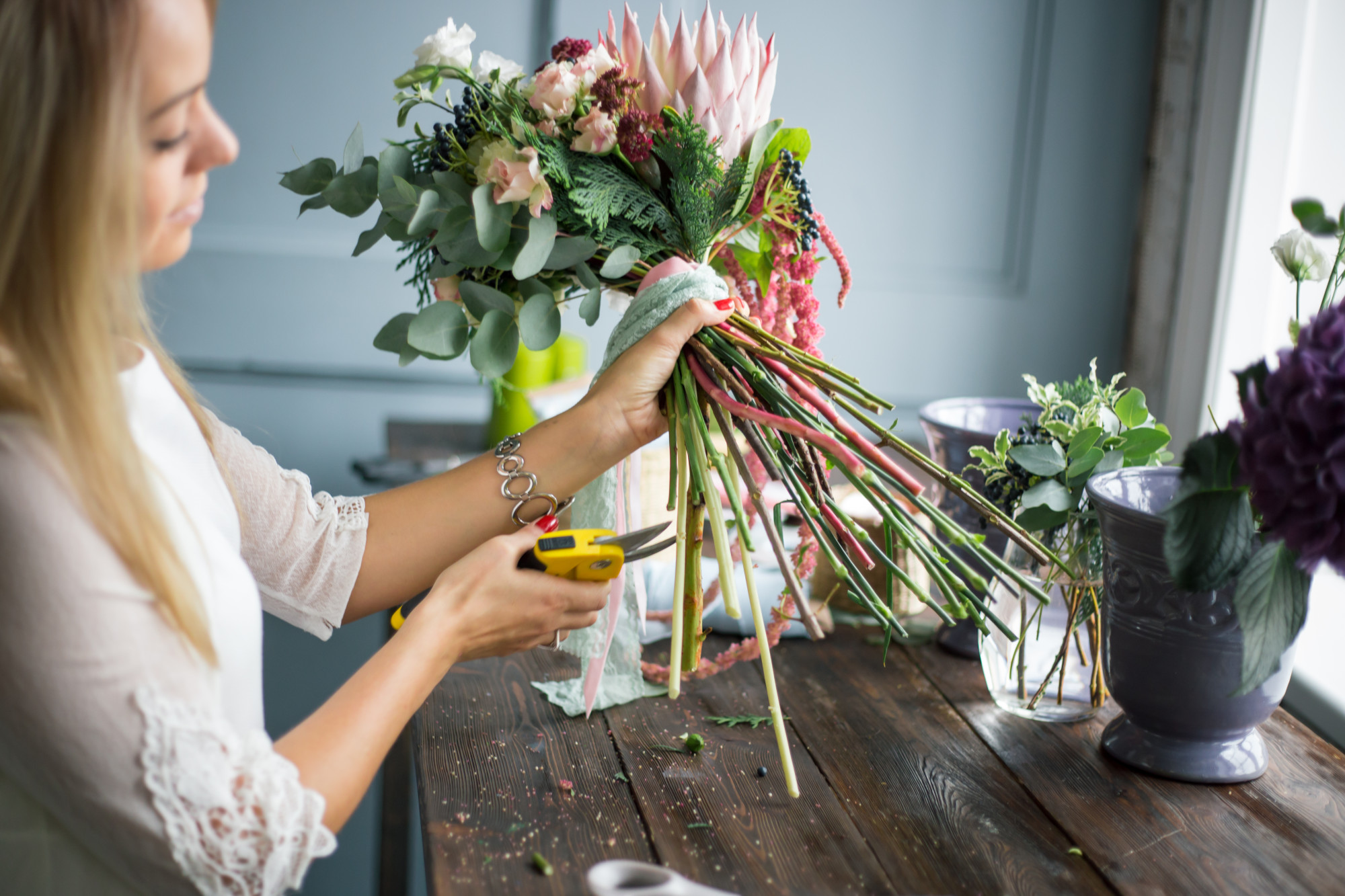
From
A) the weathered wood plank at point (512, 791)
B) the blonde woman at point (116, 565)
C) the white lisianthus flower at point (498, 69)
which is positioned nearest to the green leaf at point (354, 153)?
the white lisianthus flower at point (498, 69)

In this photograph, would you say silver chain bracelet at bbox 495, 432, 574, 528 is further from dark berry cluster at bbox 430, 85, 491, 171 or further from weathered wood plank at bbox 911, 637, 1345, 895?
weathered wood plank at bbox 911, 637, 1345, 895

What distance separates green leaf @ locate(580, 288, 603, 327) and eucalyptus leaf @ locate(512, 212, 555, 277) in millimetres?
59

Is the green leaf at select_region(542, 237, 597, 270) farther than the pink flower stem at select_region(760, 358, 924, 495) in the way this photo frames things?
Yes

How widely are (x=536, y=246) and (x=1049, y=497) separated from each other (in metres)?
0.46

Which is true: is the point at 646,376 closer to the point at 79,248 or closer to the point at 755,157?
Answer: the point at 755,157

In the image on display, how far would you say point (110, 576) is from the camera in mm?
560

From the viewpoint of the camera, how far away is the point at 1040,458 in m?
0.83

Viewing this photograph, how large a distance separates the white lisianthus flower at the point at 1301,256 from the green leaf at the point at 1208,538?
0.20 meters

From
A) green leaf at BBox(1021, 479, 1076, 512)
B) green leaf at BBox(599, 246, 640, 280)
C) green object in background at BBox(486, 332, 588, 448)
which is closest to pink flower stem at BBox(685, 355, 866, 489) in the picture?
green leaf at BBox(599, 246, 640, 280)

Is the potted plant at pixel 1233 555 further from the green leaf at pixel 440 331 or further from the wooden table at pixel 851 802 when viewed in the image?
the green leaf at pixel 440 331

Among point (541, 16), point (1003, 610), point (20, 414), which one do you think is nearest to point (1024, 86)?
point (541, 16)

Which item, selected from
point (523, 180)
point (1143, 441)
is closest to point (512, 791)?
point (523, 180)

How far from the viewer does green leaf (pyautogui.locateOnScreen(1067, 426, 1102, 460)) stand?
81cm

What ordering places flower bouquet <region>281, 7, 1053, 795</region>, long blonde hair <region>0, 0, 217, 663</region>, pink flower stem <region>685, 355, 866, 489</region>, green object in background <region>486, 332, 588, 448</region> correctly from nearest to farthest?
long blonde hair <region>0, 0, 217, 663</region> < pink flower stem <region>685, 355, 866, 489</region> < flower bouquet <region>281, 7, 1053, 795</region> < green object in background <region>486, 332, 588, 448</region>
